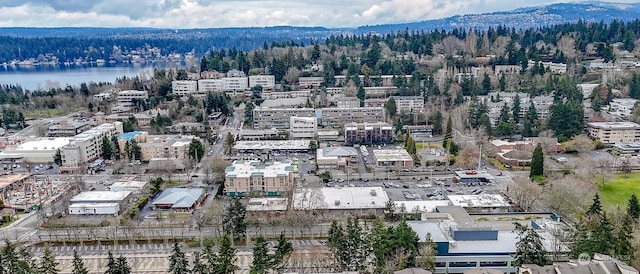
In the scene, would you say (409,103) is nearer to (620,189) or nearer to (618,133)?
(618,133)

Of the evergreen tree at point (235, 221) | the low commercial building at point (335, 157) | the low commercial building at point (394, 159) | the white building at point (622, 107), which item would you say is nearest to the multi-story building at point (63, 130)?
the low commercial building at point (335, 157)

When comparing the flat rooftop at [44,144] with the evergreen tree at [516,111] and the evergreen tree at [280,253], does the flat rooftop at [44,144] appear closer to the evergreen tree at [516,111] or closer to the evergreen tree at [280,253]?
the evergreen tree at [280,253]

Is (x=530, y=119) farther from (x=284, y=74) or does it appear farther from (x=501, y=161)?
(x=284, y=74)

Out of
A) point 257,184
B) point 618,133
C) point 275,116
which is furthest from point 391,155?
point 618,133

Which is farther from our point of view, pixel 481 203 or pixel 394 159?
pixel 394 159

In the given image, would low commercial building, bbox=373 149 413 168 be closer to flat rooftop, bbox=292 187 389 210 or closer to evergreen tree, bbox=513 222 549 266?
flat rooftop, bbox=292 187 389 210

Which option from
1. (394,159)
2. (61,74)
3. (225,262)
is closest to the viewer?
(225,262)
